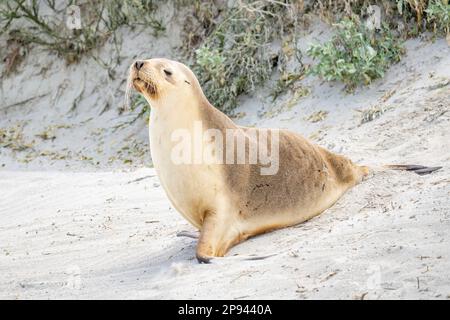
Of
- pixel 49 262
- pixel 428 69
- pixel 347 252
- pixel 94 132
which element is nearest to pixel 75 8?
pixel 94 132

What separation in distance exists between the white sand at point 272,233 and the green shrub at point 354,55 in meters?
0.11

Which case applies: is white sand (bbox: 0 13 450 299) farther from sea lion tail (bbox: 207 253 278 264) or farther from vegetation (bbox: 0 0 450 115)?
vegetation (bbox: 0 0 450 115)

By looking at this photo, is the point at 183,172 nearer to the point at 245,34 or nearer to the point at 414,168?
the point at 414,168

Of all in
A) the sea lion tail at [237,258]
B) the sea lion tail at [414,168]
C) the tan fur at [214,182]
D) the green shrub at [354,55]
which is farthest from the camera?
the green shrub at [354,55]

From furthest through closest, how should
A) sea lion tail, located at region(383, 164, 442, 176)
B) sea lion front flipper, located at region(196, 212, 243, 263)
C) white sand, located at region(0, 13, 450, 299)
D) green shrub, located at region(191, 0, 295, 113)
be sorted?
green shrub, located at region(191, 0, 295, 113) → sea lion tail, located at region(383, 164, 442, 176) → sea lion front flipper, located at region(196, 212, 243, 263) → white sand, located at region(0, 13, 450, 299)

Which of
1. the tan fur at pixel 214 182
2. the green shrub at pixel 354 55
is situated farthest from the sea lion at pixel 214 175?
the green shrub at pixel 354 55

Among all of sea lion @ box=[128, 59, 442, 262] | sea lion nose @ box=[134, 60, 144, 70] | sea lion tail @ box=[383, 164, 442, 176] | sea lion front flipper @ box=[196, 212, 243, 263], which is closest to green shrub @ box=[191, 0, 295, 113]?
sea lion tail @ box=[383, 164, 442, 176]

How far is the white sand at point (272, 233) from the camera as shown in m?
3.41

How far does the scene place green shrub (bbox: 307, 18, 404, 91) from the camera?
7.17 m

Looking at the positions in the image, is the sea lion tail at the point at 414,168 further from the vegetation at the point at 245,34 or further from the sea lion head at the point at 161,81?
the vegetation at the point at 245,34

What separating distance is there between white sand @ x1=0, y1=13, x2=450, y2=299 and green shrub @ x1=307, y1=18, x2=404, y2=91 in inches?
4.4

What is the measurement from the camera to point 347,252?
3633mm

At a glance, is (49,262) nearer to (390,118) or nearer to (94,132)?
(390,118)
